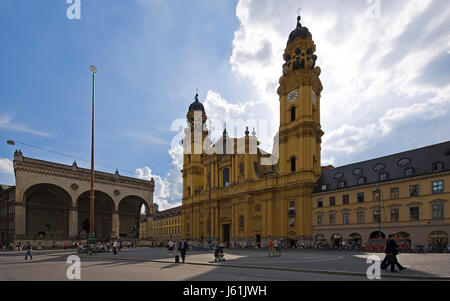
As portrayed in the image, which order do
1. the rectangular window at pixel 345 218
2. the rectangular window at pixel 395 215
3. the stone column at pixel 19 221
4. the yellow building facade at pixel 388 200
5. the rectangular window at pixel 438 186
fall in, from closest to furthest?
the rectangular window at pixel 438 186, the yellow building facade at pixel 388 200, the rectangular window at pixel 395 215, the rectangular window at pixel 345 218, the stone column at pixel 19 221

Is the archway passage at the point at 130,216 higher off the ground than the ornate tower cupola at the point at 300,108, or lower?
lower

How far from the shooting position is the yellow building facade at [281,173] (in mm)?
54000

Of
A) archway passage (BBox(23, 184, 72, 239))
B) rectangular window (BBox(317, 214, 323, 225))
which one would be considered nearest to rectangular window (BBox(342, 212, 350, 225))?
rectangular window (BBox(317, 214, 323, 225))

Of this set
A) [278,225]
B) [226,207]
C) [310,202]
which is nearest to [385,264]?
[310,202]

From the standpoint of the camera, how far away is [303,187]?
53125mm

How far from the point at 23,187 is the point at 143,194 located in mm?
25284

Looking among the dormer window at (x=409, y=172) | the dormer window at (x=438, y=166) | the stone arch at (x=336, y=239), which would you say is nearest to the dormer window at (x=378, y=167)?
the dormer window at (x=409, y=172)

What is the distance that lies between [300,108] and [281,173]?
1181cm

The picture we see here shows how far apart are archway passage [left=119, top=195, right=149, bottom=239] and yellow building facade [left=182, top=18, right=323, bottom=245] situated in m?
15.5

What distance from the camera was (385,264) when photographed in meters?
15.9

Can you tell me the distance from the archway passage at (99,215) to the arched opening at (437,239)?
57.0 m

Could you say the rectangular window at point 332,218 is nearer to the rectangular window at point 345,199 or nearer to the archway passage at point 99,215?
the rectangular window at point 345,199

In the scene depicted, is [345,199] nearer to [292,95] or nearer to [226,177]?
[292,95]
